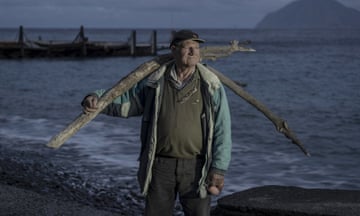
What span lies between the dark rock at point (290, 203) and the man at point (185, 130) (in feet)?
10.2

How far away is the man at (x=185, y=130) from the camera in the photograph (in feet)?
12.9

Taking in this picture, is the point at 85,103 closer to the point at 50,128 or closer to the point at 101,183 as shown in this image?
the point at 101,183

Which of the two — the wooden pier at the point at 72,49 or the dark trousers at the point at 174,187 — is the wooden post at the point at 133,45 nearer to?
the wooden pier at the point at 72,49

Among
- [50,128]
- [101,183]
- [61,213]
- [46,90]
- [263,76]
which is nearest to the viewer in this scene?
[61,213]

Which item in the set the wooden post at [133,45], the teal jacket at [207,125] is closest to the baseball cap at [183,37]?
the teal jacket at [207,125]

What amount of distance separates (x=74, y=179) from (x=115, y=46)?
41.2 m

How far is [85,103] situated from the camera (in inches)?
160

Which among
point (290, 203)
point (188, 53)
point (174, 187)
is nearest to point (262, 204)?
point (290, 203)

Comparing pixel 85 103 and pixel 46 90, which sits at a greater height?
pixel 85 103

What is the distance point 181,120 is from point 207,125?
16 cm

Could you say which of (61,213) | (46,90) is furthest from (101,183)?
(46,90)

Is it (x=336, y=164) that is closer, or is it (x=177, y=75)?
(x=177, y=75)

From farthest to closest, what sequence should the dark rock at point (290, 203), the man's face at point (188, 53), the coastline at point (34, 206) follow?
1. the coastline at point (34, 206)
2. the dark rock at point (290, 203)
3. the man's face at point (188, 53)

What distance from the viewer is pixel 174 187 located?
405 centimetres
